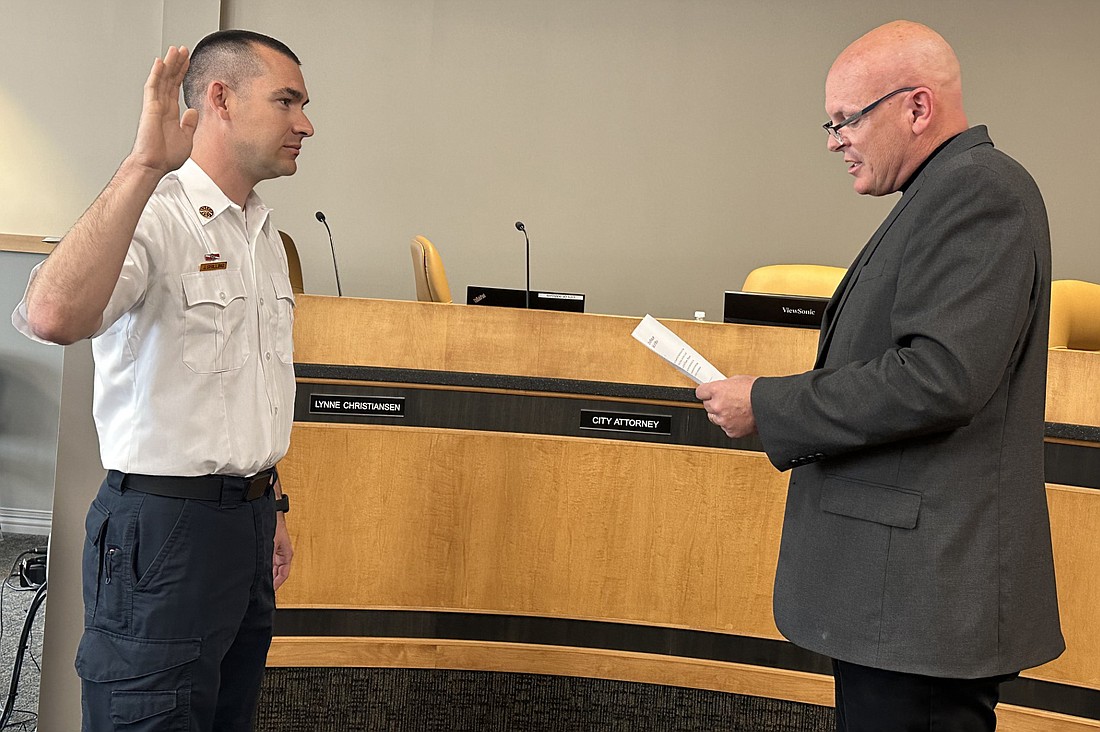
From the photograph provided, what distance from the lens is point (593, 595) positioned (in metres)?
2.60

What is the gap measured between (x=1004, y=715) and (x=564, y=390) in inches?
52.0

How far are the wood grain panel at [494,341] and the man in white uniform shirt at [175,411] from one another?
2.62ft

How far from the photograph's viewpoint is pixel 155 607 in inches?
59.5

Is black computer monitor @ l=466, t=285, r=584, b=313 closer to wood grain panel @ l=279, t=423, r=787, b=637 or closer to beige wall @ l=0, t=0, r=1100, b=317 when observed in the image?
wood grain panel @ l=279, t=423, r=787, b=637

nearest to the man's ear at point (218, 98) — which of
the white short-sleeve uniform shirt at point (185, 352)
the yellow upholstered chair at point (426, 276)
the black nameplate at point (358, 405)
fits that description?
the white short-sleeve uniform shirt at point (185, 352)

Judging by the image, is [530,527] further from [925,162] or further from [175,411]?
[925,162]

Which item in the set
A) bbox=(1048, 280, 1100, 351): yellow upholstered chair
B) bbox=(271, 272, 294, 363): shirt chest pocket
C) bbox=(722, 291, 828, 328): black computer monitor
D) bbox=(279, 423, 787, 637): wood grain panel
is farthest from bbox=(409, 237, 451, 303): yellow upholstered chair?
bbox=(1048, 280, 1100, 351): yellow upholstered chair

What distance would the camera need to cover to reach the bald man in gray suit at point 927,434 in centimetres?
138

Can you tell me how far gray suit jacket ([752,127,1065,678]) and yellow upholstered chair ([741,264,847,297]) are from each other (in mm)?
2526

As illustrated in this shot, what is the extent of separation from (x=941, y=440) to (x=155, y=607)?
3.87 ft

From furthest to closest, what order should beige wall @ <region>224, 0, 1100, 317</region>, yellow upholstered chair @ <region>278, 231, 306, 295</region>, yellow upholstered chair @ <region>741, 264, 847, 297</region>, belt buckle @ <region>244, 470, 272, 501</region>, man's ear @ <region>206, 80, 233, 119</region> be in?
beige wall @ <region>224, 0, 1100, 317</region>, yellow upholstered chair @ <region>741, 264, 847, 297</region>, yellow upholstered chair @ <region>278, 231, 306, 295</region>, man's ear @ <region>206, 80, 233, 119</region>, belt buckle @ <region>244, 470, 272, 501</region>

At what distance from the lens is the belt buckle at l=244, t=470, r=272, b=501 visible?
5.41ft

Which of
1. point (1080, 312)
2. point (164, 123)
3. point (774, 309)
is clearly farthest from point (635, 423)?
point (1080, 312)

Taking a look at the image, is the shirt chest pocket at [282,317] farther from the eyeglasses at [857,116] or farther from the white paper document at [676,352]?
the eyeglasses at [857,116]
